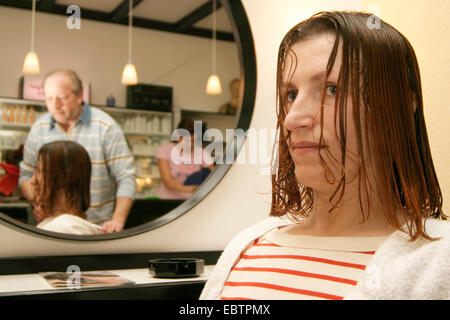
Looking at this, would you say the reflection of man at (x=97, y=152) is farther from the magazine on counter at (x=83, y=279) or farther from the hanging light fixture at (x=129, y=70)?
the hanging light fixture at (x=129, y=70)

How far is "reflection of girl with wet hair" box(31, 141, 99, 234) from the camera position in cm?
202

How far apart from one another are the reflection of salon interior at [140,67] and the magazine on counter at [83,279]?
402cm

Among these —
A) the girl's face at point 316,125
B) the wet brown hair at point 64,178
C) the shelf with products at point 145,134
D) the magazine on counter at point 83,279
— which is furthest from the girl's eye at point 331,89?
the shelf with products at point 145,134

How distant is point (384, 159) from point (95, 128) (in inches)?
70.6

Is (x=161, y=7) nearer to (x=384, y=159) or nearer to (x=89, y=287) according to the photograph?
(x=89, y=287)

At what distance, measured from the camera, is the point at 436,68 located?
1598mm

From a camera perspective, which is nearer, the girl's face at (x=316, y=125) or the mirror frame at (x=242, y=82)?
the girl's face at (x=316, y=125)

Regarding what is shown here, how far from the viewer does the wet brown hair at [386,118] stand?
84 cm

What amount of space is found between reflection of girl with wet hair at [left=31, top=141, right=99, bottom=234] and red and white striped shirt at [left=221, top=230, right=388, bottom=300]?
3.53ft

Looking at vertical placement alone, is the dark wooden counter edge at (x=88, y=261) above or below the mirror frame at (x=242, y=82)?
below

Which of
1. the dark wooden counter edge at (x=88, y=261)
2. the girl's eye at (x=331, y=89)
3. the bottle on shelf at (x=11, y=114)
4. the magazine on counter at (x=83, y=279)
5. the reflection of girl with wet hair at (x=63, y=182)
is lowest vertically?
the magazine on counter at (x=83, y=279)

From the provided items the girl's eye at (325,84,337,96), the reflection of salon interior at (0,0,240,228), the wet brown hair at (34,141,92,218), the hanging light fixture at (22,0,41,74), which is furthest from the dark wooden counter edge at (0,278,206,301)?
the hanging light fixture at (22,0,41,74)

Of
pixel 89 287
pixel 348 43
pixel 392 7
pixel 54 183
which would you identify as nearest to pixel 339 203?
pixel 348 43

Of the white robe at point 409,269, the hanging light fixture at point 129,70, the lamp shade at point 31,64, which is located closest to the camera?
the white robe at point 409,269
